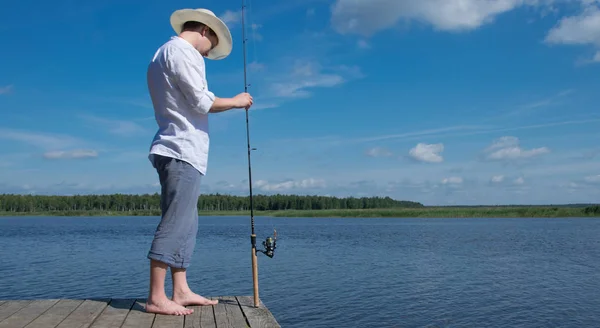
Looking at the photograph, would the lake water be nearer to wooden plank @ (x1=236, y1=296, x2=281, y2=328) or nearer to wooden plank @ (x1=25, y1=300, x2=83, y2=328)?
wooden plank @ (x1=236, y1=296, x2=281, y2=328)

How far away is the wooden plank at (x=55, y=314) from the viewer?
12.4ft

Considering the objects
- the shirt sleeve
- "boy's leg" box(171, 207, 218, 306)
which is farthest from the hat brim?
"boy's leg" box(171, 207, 218, 306)

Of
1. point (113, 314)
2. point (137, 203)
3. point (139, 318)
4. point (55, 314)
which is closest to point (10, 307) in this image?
point (55, 314)

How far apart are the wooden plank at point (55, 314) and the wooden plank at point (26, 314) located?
0.15 ft

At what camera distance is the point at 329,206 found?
115375 mm

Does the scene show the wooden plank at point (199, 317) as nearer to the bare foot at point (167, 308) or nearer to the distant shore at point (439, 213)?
the bare foot at point (167, 308)

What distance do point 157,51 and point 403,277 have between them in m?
13.4

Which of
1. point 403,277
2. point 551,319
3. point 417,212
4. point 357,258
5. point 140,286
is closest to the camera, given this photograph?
point 551,319

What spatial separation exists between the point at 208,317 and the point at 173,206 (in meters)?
0.80

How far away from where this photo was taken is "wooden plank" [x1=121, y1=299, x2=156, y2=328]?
3.76 m

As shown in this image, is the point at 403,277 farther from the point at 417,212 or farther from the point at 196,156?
the point at 417,212

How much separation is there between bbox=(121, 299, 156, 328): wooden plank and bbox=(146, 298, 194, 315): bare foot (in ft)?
0.16

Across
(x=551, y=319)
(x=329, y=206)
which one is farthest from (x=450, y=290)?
(x=329, y=206)

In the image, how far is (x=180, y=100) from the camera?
13.2 ft
